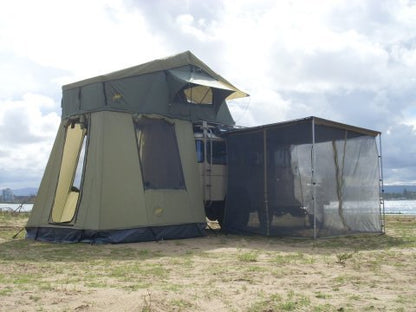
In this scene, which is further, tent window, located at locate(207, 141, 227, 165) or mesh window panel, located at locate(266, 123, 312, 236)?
tent window, located at locate(207, 141, 227, 165)

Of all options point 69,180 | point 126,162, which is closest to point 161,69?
point 126,162

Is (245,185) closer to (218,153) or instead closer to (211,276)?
(218,153)

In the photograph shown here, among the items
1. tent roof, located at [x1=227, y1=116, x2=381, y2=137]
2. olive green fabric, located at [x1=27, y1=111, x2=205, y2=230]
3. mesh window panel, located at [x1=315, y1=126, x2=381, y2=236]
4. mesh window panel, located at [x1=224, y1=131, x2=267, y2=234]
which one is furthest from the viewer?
mesh window panel, located at [x1=224, y1=131, x2=267, y2=234]

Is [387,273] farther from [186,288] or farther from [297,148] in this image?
[297,148]

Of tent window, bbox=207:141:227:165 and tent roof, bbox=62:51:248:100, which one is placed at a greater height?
tent roof, bbox=62:51:248:100

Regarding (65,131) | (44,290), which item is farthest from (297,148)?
(44,290)

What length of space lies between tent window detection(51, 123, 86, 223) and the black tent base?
0.43 meters

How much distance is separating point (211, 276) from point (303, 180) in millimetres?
4870

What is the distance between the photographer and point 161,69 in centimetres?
1153

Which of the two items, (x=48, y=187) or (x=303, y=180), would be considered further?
(x=48, y=187)

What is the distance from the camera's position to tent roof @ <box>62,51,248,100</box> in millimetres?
10844

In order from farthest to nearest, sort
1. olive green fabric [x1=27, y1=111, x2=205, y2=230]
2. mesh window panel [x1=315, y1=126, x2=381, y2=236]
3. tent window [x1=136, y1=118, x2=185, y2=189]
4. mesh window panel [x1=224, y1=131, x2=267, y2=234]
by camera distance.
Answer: mesh window panel [x1=224, y1=131, x2=267, y2=234] → tent window [x1=136, y1=118, x2=185, y2=189] → mesh window panel [x1=315, y1=126, x2=381, y2=236] → olive green fabric [x1=27, y1=111, x2=205, y2=230]

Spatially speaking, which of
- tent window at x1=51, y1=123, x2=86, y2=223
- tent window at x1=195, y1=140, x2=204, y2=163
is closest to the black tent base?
tent window at x1=51, y1=123, x2=86, y2=223

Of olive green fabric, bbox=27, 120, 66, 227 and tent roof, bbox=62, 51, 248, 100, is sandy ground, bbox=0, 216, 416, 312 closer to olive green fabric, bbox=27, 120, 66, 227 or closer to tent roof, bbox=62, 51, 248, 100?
olive green fabric, bbox=27, 120, 66, 227
